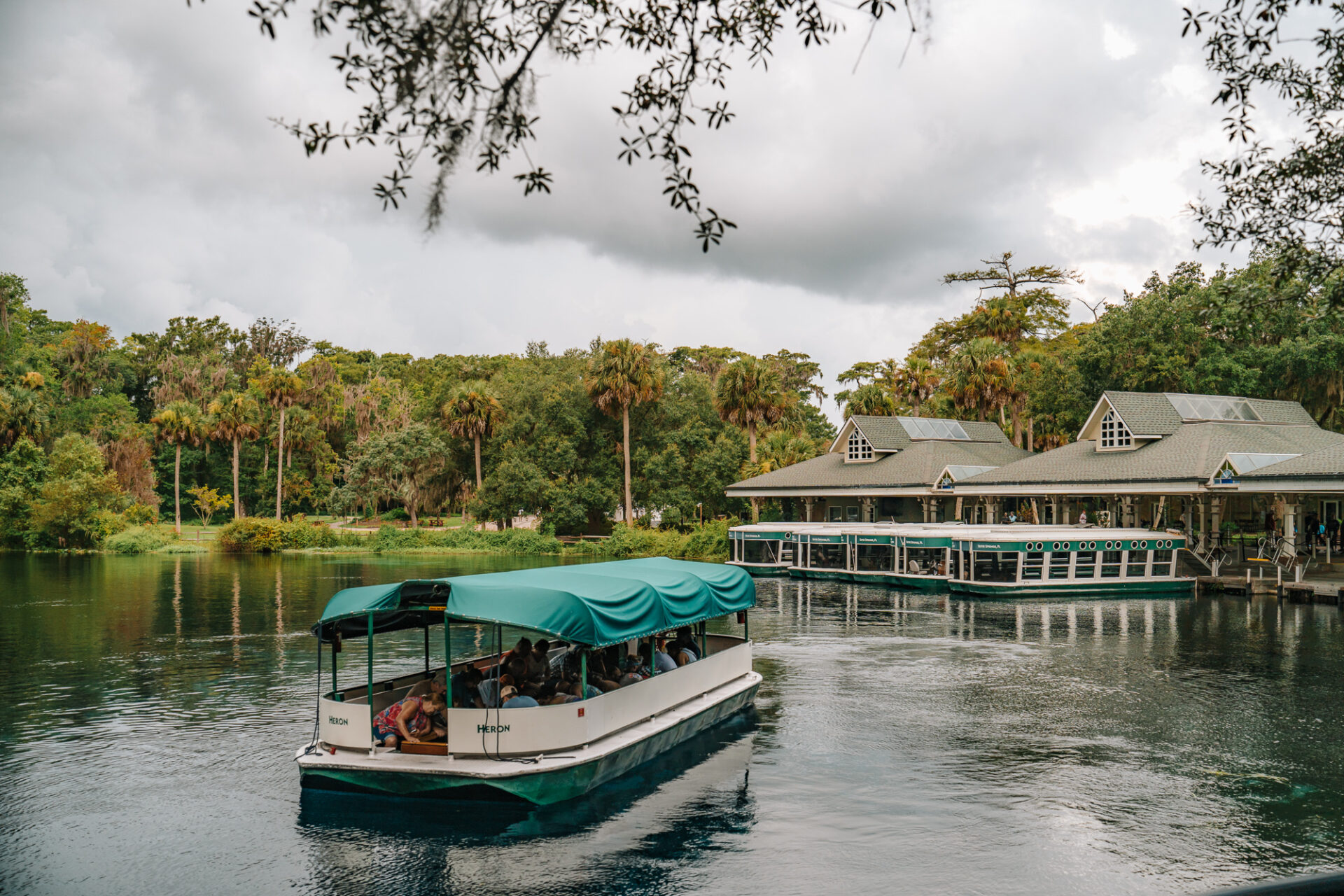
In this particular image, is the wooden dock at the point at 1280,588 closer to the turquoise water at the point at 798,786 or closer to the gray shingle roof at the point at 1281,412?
the turquoise water at the point at 798,786

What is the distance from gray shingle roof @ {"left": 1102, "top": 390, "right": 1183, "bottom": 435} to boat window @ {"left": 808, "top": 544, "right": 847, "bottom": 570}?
17.0m

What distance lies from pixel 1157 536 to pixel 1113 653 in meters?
20.3

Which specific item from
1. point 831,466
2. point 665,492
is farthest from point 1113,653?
point 665,492

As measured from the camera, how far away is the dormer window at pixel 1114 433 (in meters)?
55.2

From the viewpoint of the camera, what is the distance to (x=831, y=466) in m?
67.1

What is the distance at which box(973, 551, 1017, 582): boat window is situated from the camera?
45125 mm

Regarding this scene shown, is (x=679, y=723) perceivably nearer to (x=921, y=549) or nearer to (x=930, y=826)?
(x=930, y=826)

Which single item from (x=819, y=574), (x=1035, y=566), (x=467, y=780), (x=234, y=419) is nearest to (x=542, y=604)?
(x=467, y=780)

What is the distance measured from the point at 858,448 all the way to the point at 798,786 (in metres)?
52.1

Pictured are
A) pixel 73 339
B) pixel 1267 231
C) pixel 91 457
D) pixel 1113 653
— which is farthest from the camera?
pixel 73 339

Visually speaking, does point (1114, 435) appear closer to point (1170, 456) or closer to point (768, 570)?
point (1170, 456)

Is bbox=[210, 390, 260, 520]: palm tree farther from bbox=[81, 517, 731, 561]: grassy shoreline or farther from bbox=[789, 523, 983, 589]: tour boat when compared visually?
bbox=[789, 523, 983, 589]: tour boat

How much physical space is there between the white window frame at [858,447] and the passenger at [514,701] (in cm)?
5318

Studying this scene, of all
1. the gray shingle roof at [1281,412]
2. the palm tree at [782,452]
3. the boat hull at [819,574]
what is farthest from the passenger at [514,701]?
the palm tree at [782,452]
